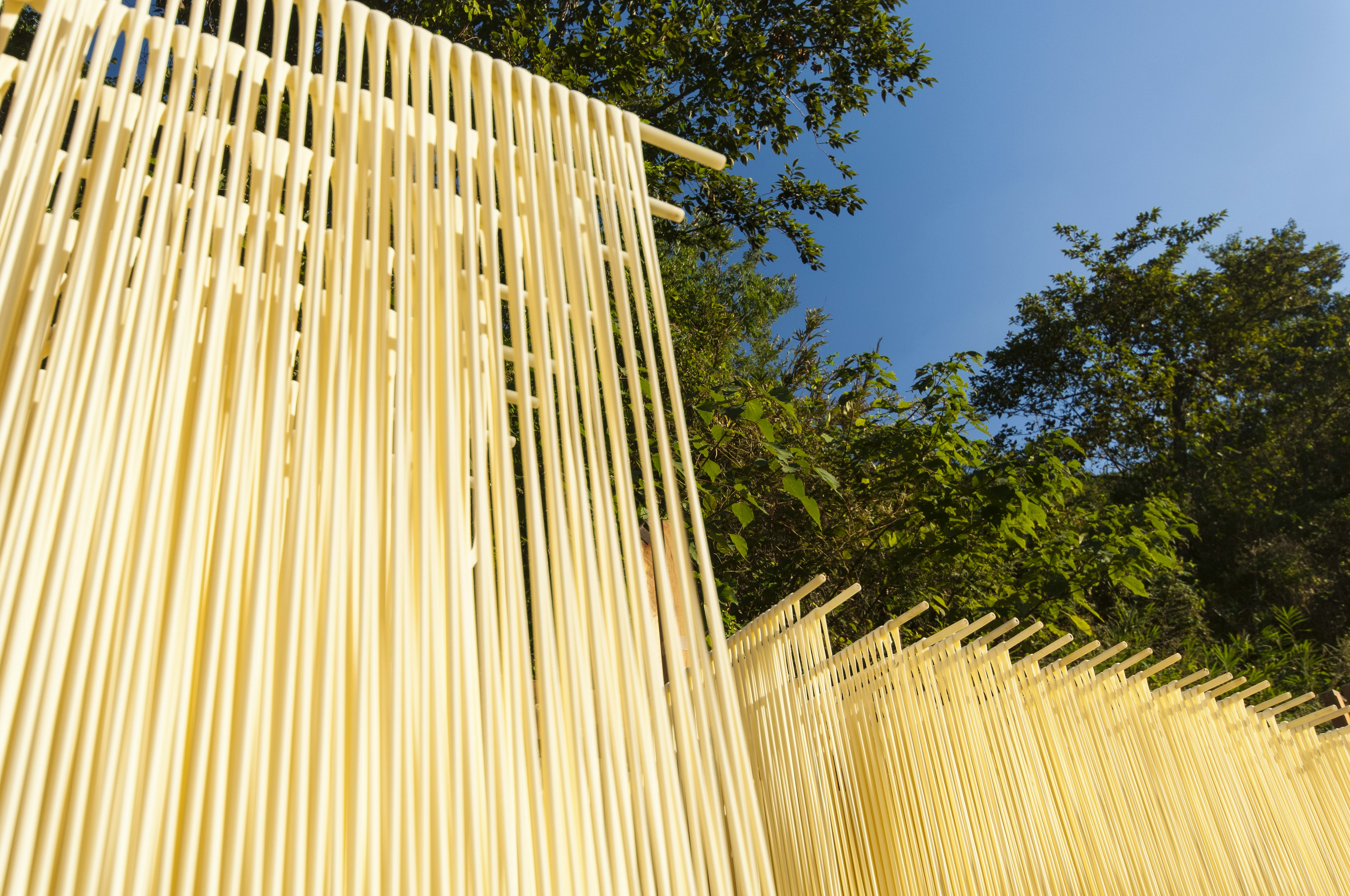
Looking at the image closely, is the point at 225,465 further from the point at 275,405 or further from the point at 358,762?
the point at 358,762

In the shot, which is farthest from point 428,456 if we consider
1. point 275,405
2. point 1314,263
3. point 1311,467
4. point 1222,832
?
point 1314,263

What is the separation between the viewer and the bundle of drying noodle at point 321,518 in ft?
1.60

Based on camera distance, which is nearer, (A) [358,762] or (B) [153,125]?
(A) [358,762]

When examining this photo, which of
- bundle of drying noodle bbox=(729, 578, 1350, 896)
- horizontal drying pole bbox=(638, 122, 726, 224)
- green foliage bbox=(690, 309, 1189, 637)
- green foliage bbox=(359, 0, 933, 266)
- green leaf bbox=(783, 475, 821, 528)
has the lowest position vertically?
bundle of drying noodle bbox=(729, 578, 1350, 896)

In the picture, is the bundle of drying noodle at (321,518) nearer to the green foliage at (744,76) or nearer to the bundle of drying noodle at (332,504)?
the bundle of drying noodle at (332,504)

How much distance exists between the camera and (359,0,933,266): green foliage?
5.43m

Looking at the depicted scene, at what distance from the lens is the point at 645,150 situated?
5.54 m

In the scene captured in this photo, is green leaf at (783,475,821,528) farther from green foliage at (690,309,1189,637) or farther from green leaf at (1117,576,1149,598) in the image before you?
green leaf at (1117,576,1149,598)

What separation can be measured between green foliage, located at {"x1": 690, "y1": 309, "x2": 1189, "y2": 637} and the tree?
6.18 meters

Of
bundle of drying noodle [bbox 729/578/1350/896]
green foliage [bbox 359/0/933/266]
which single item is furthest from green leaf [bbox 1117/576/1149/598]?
green foliage [bbox 359/0/933/266]

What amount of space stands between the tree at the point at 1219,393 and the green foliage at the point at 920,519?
6.18 m

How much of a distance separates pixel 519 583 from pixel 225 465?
235 mm

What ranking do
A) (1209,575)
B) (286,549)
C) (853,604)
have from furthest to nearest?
(1209,575)
(853,604)
(286,549)

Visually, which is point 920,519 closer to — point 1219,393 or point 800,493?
point 800,493
